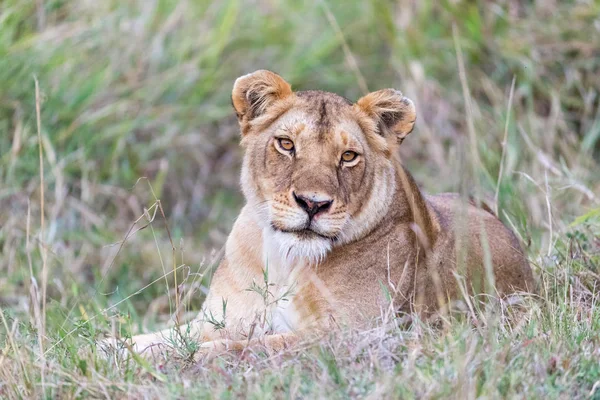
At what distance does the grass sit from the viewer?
248 inches

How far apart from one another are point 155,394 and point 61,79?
4769 mm

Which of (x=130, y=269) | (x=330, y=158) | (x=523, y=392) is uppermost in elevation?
(x=330, y=158)

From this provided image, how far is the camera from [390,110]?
16.0 feet

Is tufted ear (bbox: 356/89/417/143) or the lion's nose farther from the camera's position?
tufted ear (bbox: 356/89/417/143)

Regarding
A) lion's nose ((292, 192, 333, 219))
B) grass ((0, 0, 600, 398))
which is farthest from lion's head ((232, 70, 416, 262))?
grass ((0, 0, 600, 398))

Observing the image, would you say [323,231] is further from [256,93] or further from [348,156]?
[256,93]

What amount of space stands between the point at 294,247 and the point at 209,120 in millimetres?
4888

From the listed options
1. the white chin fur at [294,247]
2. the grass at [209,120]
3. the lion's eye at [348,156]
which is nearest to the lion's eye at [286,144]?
the lion's eye at [348,156]

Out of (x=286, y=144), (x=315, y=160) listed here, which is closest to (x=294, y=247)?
(x=315, y=160)

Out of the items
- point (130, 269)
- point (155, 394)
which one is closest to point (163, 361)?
point (155, 394)

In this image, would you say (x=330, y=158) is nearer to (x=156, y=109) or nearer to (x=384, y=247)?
(x=384, y=247)

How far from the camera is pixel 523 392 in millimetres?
3357

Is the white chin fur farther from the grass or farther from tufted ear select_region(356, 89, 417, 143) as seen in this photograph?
the grass

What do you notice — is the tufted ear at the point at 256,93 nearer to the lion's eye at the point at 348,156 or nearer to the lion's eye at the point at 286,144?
the lion's eye at the point at 286,144
